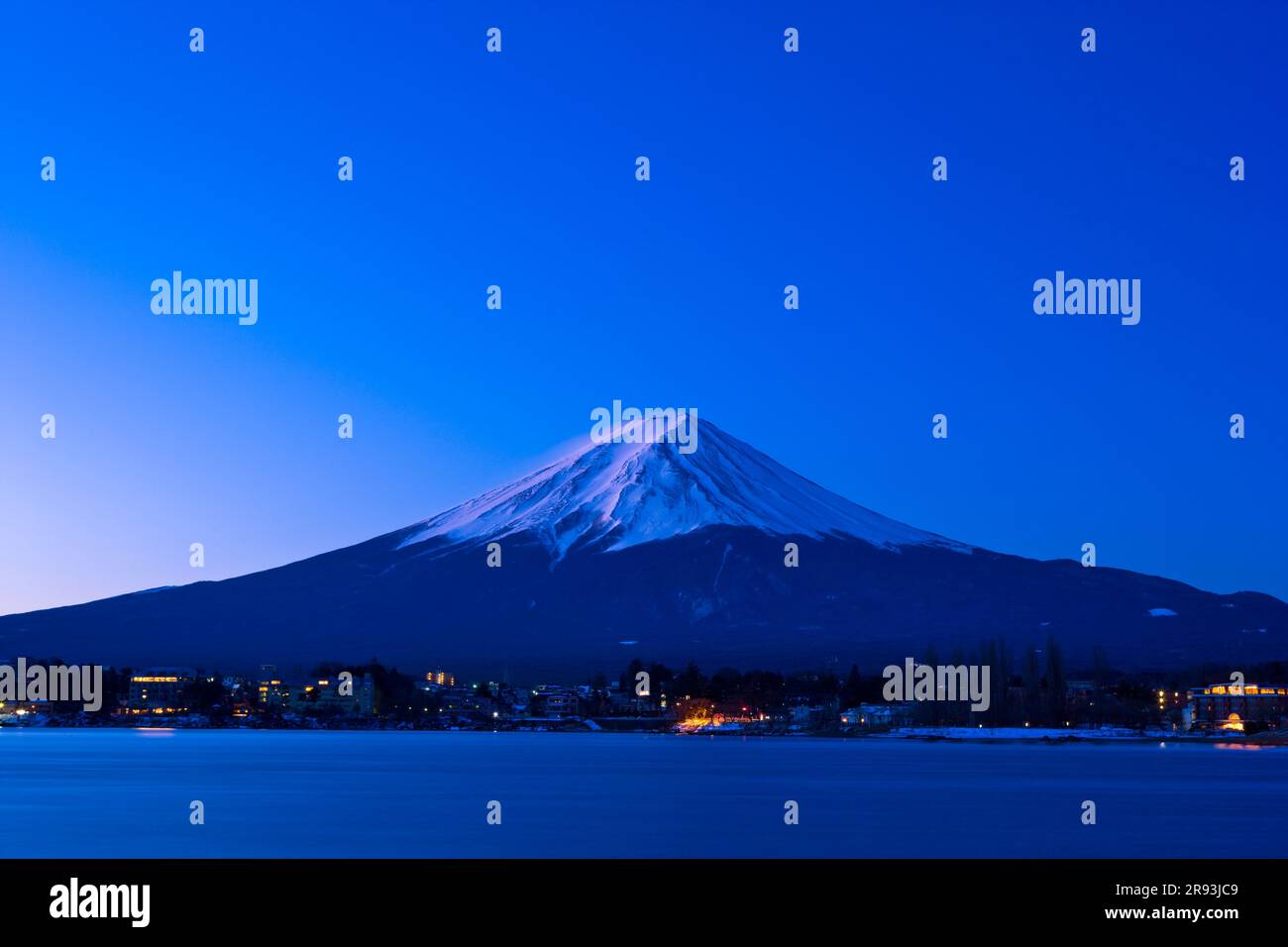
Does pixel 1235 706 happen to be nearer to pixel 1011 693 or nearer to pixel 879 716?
pixel 1011 693

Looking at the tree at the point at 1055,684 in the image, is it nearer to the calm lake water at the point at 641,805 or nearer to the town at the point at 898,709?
the town at the point at 898,709

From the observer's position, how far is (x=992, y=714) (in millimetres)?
145125

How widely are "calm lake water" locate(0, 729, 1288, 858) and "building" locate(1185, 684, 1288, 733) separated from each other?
53422 mm

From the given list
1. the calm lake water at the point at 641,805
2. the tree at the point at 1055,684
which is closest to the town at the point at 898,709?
the tree at the point at 1055,684

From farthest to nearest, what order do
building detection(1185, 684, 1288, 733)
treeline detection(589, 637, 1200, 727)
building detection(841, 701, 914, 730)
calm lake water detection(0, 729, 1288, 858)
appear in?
building detection(841, 701, 914, 730) < building detection(1185, 684, 1288, 733) < treeline detection(589, 637, 1200, 727) < calm lake water detection(0, 729, 1288, 858)

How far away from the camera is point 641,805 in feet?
186

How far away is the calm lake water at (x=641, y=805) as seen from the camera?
42.3m

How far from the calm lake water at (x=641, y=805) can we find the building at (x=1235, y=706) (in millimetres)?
53422

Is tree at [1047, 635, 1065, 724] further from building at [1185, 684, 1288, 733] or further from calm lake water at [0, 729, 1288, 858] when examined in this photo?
calm lake water at [0, 729, 1288, 858]

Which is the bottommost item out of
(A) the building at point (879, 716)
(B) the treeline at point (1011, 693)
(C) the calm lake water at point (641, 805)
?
(A) the building at point (879, 716)

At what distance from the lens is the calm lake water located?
4234cm

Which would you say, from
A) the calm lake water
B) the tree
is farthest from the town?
the calm lake water

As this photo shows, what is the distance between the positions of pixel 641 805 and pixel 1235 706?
113117 mm
